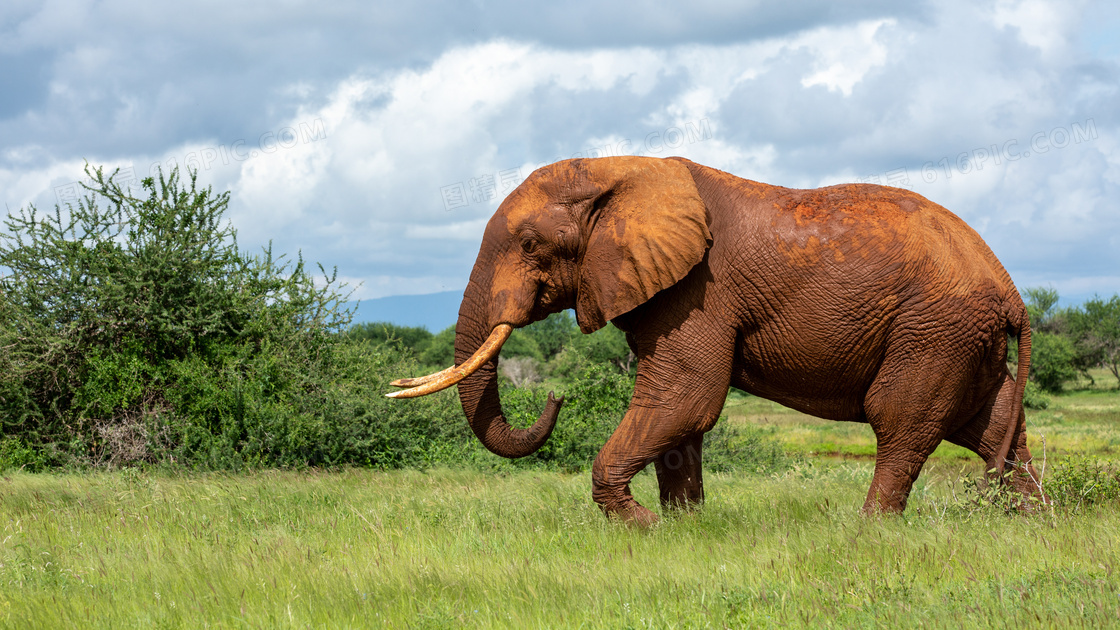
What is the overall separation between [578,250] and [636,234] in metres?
0.53

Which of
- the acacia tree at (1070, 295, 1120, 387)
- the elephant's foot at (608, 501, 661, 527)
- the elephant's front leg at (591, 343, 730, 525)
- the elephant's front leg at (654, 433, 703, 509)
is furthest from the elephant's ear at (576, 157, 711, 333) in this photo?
the acacia tree at (1070, 295, 1120, 387)

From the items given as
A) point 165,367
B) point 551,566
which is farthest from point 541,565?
point 165,367

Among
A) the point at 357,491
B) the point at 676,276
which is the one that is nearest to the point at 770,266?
the point at 676,276

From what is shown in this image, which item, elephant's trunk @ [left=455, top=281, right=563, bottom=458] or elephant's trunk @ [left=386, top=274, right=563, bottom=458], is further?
elephant's trunk @ [left=455, top=281, right=563, bottom=458]

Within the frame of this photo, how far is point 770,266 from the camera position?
680 centimetres

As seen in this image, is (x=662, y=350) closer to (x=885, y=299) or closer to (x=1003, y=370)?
(x=885, y=299)

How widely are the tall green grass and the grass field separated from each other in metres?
0.02

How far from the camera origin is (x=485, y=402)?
7504mm

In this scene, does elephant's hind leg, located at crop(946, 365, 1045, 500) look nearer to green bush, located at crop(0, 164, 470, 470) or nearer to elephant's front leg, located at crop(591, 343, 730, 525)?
elephant's front leg, located at crop(591, 343, 730, 525)

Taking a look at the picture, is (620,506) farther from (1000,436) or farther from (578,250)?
(1000,436)

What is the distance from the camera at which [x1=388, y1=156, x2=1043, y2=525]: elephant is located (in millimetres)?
6699

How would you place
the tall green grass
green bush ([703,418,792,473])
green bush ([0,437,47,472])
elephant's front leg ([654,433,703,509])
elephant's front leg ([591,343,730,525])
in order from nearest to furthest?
the tall green grass, elephant's front leg ([591,343,730,525]), elephant's front leg ([654,433,703,509]), green bush ([0,437,47,472]), green bush ([703,418,792,473])

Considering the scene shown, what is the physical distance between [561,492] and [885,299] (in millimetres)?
4639

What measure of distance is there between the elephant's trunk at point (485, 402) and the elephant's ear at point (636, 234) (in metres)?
0.85
